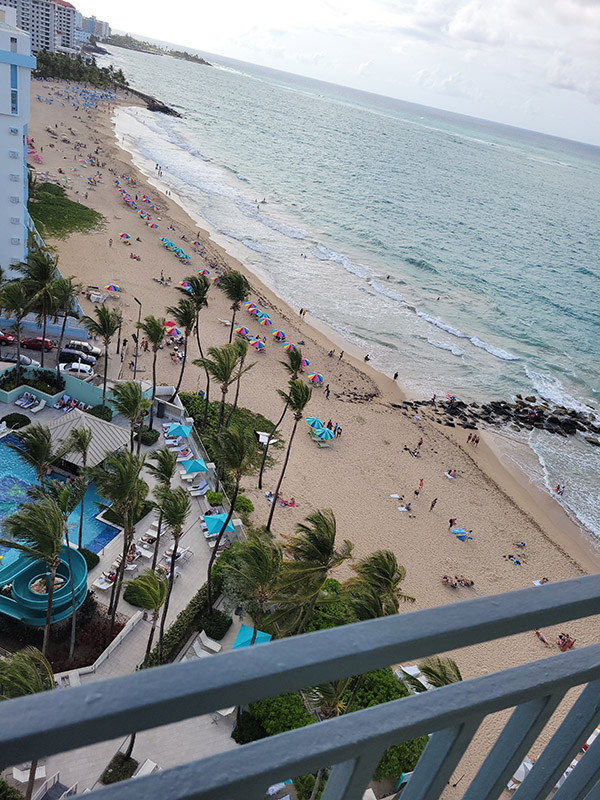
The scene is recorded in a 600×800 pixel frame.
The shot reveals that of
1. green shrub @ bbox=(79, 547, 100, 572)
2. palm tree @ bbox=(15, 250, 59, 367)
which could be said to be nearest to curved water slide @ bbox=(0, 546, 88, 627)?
green shrub @ bbox=(79, 547, 100, 572)

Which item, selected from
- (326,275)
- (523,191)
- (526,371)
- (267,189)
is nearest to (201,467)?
(526,371)

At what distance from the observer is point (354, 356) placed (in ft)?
133

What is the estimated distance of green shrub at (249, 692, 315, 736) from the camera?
45.6 feet

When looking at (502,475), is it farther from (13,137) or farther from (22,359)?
(13,137)

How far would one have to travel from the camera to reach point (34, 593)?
1534 centimetres

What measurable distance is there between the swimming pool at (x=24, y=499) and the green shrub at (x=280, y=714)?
748 cm

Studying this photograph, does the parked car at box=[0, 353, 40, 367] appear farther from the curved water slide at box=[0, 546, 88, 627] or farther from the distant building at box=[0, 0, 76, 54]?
the distant building at box=[0, 0, 76, 54]

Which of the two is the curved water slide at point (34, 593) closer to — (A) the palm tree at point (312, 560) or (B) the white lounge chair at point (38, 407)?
(A) the palm tree at point (312, 560)

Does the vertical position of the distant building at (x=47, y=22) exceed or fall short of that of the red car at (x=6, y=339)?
it exceeds it

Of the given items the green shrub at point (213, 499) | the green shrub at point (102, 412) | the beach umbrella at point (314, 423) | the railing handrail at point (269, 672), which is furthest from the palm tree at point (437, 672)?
the green shrub at point (102, 412)

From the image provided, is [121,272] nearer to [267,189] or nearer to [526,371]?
[526,371]

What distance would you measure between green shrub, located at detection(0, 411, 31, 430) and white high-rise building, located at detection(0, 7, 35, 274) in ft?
32.9

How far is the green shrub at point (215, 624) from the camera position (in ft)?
53.7

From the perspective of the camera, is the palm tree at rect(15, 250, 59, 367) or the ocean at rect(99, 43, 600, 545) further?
the ocean at rect(99, 43, 600, 545)
